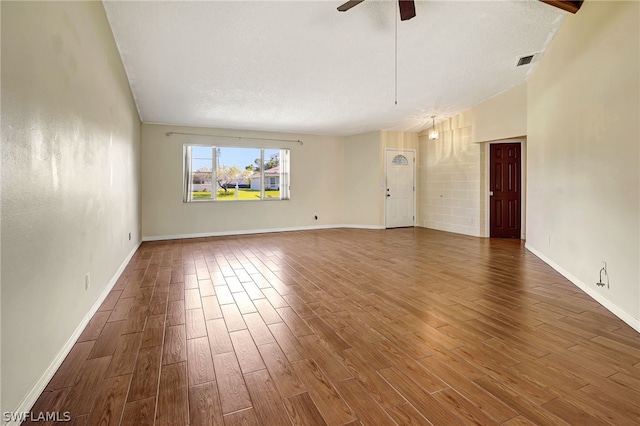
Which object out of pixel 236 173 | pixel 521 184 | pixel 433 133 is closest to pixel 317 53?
pixel 433 133

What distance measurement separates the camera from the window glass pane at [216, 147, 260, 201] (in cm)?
720

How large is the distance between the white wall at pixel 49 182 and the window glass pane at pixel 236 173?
413 centimetres

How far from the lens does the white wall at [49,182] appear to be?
4.44ft

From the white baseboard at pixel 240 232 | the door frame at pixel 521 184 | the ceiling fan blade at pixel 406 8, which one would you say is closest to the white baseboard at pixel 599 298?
the door frame at pixel 521 184

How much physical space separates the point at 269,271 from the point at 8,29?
10.4 feet

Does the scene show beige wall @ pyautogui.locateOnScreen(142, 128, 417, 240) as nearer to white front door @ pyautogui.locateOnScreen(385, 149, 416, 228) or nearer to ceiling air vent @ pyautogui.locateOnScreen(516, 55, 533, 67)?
white front door @ pyautogui.locateOnScreen(385, 149, 416, 228)

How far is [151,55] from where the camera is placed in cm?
368

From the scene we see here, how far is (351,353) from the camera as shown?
199 centimetres

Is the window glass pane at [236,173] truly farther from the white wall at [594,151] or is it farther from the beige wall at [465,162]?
the white wall at [594,151]

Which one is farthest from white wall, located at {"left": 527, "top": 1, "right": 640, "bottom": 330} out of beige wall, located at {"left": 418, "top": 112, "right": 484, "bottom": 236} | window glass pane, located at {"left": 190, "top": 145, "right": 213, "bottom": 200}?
window glass pane, located at {"left": 190, "top": 145, "right": 213, "bottom": 200}

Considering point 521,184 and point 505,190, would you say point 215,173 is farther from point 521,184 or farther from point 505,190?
point 521,184

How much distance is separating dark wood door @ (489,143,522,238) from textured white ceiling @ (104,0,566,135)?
127 centimetres

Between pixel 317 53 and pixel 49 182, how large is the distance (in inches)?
120

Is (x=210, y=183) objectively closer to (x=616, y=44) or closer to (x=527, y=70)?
(x=527, y=70)
